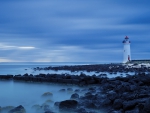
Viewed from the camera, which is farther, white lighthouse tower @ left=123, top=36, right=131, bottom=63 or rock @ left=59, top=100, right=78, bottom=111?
white lighthouse tower @ left=123, top=36, right=131, bottom=63

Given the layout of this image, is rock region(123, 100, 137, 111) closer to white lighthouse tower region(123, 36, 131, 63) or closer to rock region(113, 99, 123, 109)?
rock region(113, 99, 123, 109)

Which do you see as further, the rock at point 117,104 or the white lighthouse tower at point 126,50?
the white lighthouse tower at point 126,50

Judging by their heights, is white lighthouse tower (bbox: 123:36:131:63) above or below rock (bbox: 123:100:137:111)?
above

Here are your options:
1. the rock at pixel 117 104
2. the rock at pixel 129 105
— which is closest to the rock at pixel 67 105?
the rock at pixel 117 104

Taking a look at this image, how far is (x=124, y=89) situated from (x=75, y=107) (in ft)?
9.20

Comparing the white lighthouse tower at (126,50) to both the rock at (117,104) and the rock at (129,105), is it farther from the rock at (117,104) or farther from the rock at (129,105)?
the rock at (129,105)

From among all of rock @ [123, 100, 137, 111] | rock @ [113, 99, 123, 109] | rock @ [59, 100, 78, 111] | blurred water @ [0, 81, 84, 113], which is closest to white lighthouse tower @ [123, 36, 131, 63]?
blurred water @ [0, 81, 84, 113]

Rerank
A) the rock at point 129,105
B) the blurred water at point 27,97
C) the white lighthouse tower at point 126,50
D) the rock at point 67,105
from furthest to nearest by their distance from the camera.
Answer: the white lighthouse tower at point 126,50, the blurred water at point 27,97, the rock at point 67,105, the rock at point 129,105

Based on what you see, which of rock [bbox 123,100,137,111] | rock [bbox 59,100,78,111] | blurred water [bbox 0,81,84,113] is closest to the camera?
rock [bbox 123,100,137,111]

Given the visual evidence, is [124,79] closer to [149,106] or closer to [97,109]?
[97,109]

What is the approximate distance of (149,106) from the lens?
4.97 meters

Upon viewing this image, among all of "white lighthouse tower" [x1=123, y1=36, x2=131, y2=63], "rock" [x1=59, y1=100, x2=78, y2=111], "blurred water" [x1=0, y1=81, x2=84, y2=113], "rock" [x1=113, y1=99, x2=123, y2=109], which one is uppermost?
"white lighthouse tower" [x1=123, y1=36, x2=131, y2=63]

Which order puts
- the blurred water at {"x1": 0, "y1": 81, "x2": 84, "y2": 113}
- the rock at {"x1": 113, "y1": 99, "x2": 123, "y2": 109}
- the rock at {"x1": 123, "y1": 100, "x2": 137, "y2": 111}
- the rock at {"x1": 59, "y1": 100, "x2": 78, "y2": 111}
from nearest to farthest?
the rock at {"x1": 123, "y1": 100, "x2": 137, "y2": 111} → the rock at {"x1": 113, "y1": 99, "x2": 123, "y2": 109} → the rock at {"x1": 59, "y1": 100, "x2": 78, "y2": 111} → the blurred water at {"x1": 0, "y1": 81, "x2": 84, "y2": 113}

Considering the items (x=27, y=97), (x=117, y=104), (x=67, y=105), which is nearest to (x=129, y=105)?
(x=117, y=104)
